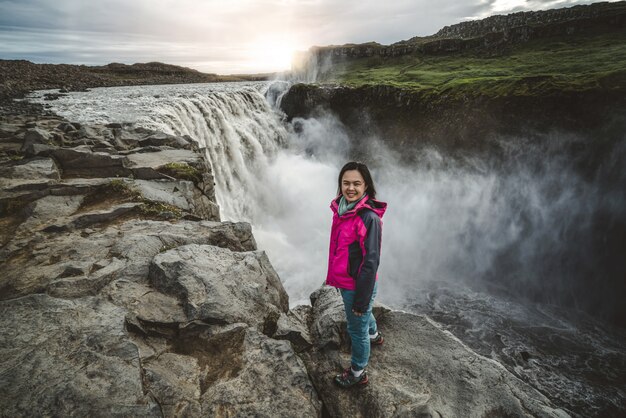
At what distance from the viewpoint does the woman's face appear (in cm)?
393

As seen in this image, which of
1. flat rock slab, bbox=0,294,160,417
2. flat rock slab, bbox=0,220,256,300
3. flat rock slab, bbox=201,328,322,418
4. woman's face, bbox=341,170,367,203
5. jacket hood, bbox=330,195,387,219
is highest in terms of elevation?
woman's face, bbox=341,170,367,203

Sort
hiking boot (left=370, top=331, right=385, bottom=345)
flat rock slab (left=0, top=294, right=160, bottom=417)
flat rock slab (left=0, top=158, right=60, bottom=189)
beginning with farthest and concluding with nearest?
1. flat rock slab (left=0, top=158, right=60, bottom=189)
2. hiking boot (left=370, top=331, right=385, bottom=345)
3. flat rock slab (left=0, top=294, right=160, bottom=417)

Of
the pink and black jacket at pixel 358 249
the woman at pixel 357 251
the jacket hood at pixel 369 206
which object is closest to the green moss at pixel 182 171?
the woman at pixel 357 251

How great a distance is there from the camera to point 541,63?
102ft

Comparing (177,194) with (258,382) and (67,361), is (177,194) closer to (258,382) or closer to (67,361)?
(67,361)

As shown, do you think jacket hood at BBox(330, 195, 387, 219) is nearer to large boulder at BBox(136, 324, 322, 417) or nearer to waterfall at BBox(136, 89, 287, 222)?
large boulder at BBox(136, 324, 322, 417)

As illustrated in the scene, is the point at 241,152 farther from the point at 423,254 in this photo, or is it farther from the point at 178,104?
the point at 423,254

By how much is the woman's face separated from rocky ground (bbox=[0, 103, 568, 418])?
241 centimetres

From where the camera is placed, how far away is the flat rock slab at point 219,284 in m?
4.75

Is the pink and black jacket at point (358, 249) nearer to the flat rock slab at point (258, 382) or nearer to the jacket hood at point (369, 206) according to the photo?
the jacket hood at point (369, 206)

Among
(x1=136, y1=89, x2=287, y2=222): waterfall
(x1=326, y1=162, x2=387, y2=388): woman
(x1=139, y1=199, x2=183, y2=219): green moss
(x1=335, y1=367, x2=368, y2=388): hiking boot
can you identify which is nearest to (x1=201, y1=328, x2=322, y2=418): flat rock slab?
(x1=335, y1=367, x2=368, y2=388): hiking boot

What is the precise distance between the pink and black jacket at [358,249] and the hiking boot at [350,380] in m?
1.16

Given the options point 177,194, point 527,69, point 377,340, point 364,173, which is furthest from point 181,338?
point 527,69

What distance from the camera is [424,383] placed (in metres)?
4.48
